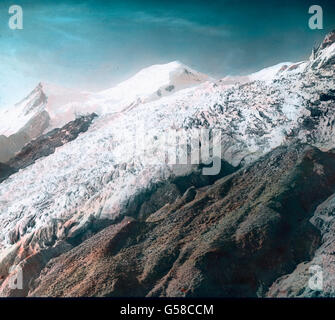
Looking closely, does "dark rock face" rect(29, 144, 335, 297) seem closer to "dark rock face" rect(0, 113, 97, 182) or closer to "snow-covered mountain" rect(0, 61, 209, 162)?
"dark rock face" rect(0, 113, 97, 182)

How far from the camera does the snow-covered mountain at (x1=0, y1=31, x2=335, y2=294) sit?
2031cm

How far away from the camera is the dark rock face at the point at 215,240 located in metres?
14.8

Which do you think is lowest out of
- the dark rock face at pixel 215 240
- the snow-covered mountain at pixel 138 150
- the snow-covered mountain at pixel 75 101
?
the dark rock face at pixel 215 240

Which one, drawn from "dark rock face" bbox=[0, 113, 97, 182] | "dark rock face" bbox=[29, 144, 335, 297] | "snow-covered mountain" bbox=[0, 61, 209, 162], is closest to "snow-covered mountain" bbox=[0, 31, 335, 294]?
"dark rock face" bbox=[29, 144, 335, 297]

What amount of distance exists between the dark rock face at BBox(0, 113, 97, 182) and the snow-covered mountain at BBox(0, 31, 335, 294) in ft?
6.01

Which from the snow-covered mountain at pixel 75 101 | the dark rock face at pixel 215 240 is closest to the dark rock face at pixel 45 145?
the snow-covered mountain at pixel 75 101

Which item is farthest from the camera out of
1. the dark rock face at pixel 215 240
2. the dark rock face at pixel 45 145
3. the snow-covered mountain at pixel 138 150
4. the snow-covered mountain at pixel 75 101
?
the snow-covered mountain at pixel 75 101

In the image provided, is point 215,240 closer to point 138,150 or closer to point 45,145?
point 138,150

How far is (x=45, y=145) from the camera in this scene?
115 ft

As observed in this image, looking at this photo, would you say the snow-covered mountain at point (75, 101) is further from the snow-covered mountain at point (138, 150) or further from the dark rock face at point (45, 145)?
the snow-covered mountain at point (138, 150)

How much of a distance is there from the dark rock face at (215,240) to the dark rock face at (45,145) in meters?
15.6

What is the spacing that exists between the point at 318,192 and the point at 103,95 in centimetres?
3080

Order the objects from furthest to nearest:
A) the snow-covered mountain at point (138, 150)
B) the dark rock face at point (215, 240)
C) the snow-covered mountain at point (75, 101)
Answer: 1. the snow-covered mountain at point (75, 101)
2. the snow-covered mountain at point (138, 150)
3. the dark rock face at point (215, 240)
